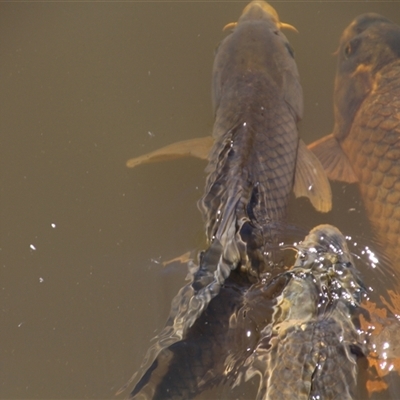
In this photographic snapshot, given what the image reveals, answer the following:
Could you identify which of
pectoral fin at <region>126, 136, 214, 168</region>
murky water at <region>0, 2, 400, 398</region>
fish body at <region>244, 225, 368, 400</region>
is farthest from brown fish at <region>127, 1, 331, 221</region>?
fish body at <region>244, 225, 368, 400</region>

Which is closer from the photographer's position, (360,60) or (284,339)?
(284,339)

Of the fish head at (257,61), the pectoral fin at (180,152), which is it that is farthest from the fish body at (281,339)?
the fish head at (257,61)

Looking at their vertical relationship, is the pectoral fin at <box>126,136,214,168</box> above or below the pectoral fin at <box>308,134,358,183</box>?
above

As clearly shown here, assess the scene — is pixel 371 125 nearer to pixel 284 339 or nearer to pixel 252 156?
pixel 252 156

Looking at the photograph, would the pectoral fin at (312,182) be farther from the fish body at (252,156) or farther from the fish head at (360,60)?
the fish head at (360,60)

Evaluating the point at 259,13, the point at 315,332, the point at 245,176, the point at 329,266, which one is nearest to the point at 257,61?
the point at 259,13

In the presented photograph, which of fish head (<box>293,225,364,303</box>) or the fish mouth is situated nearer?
fish head (<box>293,225,364,303</box>)

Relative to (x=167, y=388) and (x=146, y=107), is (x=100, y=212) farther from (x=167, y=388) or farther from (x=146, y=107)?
(x=167, y=388)

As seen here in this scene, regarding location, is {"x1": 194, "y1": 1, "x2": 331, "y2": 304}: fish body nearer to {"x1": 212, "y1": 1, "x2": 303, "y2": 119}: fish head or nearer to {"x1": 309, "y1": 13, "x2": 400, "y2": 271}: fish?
{"x1": 212, "y1": 1, "x2": 303, "y2": 119}: fish head

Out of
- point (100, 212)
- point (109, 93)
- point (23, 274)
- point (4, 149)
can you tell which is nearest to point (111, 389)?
point (23, 274)
